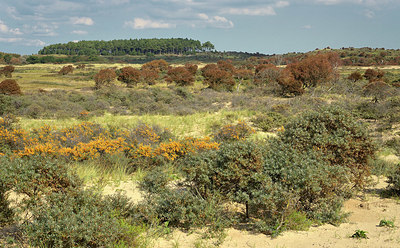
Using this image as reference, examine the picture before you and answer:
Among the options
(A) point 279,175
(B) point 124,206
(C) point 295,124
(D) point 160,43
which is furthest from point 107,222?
(D) point 160,43

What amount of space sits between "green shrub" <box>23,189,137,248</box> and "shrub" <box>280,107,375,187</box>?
11.0ft

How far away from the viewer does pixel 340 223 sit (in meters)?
4.40

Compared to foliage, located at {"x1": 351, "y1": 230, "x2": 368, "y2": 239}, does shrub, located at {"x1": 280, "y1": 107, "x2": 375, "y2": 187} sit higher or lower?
higher

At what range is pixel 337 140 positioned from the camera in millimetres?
5344

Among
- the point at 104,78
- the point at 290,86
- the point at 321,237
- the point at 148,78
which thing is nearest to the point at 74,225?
the point at 321,237

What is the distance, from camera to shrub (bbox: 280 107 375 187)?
17.7 feet

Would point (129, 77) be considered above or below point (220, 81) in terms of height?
above

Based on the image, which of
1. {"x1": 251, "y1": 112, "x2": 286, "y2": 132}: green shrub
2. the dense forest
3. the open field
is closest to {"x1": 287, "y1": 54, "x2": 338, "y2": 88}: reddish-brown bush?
{"x1": 251, "y1": 112, "x2": 286, "y2": 132}: green shrub

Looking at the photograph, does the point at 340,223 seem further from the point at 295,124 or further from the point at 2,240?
the point at 2,240

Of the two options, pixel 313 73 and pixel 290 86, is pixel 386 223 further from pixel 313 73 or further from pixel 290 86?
pixel 313 73

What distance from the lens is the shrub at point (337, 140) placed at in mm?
5391

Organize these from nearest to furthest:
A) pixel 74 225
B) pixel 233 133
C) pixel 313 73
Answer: pixel 74 225 → pixel 233 133 → pixel 313 73

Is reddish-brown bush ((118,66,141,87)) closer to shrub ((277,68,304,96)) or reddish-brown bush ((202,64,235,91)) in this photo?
reddish-brown bush ((202,64,235,91))

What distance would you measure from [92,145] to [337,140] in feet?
17.5
